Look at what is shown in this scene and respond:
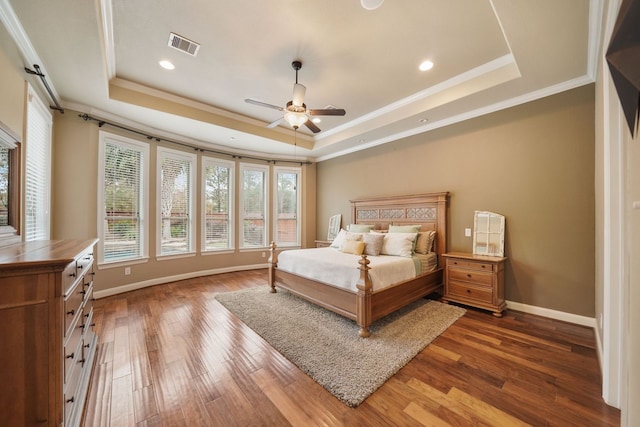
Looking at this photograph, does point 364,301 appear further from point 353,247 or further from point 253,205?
point 253,205

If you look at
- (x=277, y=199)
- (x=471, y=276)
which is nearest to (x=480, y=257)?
(x=471, y=276)

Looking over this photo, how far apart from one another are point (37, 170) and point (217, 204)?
8.87 ft

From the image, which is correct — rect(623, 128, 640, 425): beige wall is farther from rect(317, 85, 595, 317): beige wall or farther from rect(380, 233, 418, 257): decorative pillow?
rect(380, 233, 418, 257): decorative pillow

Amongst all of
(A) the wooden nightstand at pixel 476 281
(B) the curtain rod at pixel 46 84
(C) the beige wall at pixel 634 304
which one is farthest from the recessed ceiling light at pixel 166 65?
(A) the wooden nightstand at pixel 476 281

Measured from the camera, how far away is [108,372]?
1.96 meters

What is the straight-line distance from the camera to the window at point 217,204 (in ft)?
16.7

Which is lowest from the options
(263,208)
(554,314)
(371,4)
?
(554,314)

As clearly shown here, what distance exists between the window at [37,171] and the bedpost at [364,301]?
3.36m

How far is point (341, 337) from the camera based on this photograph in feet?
8.22

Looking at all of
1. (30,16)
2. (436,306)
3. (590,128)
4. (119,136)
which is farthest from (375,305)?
(119,136)

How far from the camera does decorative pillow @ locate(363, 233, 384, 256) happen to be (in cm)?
366

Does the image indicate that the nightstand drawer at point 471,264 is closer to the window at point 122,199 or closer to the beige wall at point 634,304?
the beige wall at point 634,304

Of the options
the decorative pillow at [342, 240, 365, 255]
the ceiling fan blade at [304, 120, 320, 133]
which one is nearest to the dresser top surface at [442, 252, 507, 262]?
the decorative pillow at [342, 240, 365, 255]

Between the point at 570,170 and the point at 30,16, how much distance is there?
5347mm
